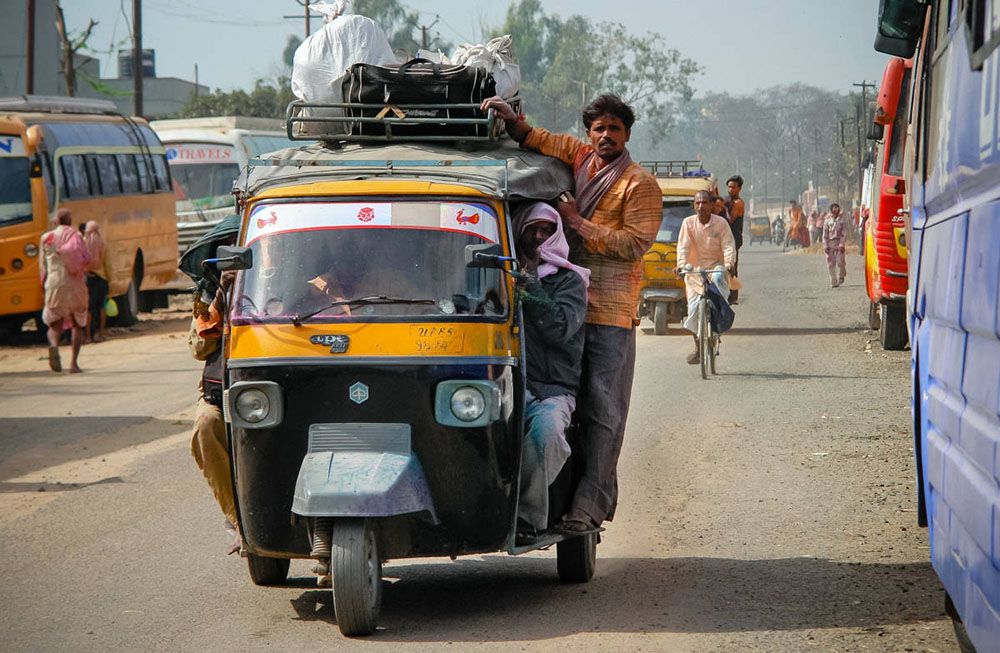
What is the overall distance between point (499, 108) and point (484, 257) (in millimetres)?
1255

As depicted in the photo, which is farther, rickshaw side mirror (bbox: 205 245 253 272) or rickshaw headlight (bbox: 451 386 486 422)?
rickshaw side mirror (bbox: 205 245 253 272)

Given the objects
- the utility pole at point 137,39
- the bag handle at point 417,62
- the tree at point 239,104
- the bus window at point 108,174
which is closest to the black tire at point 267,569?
the bag handle at point 417,62

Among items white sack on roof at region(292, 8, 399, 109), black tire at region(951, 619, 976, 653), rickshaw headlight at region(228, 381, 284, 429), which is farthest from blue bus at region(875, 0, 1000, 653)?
white sack on roof at region(292, 8, 399, 109)

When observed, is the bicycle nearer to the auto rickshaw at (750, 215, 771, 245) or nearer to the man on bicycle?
the man on bicycle

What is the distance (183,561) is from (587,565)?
2.18 metres

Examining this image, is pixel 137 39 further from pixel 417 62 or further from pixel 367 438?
pixel 367 438

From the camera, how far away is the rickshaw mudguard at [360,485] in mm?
5898

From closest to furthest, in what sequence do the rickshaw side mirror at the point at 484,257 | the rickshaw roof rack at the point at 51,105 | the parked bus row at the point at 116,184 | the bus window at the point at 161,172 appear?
the rickshaw side mirror at the point at 484,257, the parked bus row at the point at 116,184, the rickshaw roof rack at the point at 51,105, the bus window at the point at 161,172

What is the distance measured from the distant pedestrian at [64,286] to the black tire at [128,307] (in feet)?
22.4

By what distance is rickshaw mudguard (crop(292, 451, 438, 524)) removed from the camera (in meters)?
5.90

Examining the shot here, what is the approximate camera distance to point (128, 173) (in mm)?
27141

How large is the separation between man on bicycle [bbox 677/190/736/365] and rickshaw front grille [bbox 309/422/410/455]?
10177 millimetres

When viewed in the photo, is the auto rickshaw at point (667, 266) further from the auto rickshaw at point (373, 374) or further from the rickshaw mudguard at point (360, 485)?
the rickshaw mudguard at point (360, 485)

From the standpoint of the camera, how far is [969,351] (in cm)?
439
